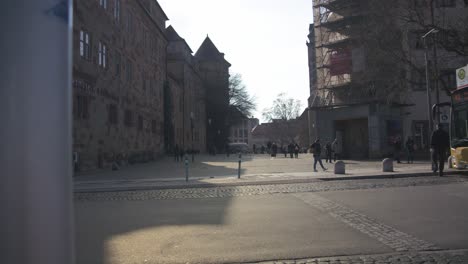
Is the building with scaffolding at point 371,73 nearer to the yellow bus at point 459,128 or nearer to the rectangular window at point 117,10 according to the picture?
the yellow bus at point 459,128

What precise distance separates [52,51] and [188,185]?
13.1m

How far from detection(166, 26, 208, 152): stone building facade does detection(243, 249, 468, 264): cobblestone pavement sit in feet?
131

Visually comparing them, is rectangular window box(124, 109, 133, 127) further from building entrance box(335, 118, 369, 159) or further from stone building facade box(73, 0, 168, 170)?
building entrance box(335, 118, 369, 159)

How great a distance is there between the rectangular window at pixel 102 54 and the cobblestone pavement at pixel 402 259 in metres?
22.7

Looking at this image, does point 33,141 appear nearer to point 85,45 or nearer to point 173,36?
point 85,45

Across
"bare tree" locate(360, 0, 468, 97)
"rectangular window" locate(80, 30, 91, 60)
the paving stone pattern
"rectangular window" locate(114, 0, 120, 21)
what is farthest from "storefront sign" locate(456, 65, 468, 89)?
"rectangular window" locate(114, 0, 120, 21)

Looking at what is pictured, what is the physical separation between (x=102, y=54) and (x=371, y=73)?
1888 cm

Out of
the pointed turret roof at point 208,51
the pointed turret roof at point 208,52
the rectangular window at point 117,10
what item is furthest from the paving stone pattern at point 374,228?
the pointed turret roof at point 208,51

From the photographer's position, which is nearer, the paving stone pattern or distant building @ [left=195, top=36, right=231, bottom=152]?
the paving stone pattern

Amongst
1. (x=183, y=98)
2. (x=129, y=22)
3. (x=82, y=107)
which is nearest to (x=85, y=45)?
(x=82, y=107)

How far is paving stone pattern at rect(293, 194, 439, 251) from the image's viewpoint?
5602 mm

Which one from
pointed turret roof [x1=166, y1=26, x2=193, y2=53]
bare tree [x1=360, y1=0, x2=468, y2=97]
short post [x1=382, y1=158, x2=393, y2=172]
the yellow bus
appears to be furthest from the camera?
pointed turret roof [x1=166, y1=26, x2=193, y2=53]

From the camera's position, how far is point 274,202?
989 centimetres

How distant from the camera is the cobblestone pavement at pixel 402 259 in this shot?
487 centimetres
